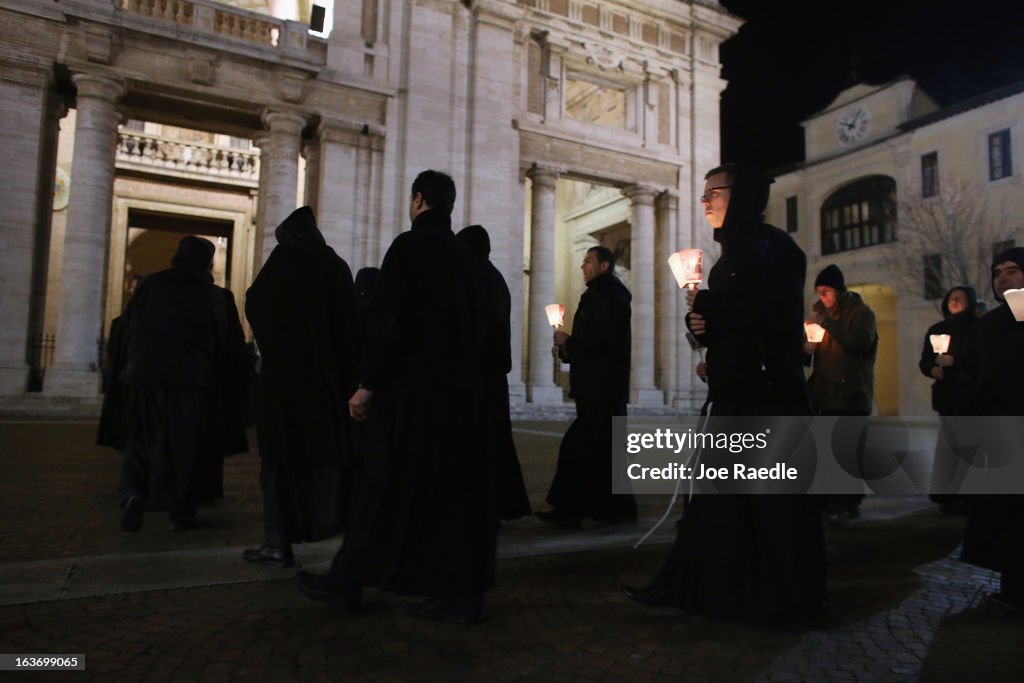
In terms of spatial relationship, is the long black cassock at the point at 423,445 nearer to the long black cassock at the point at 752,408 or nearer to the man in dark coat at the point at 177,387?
the long black cassock at the point at 752,408

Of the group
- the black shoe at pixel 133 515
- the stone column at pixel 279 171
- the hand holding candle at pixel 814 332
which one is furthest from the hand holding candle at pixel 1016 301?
the stone column at pixel 279 171

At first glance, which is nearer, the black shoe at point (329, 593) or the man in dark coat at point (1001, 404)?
the black shoe at point (329, 593)

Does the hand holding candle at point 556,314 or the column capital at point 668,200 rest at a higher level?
the column capital at point 668,200

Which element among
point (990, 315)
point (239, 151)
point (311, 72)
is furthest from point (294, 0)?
point (990, 315)

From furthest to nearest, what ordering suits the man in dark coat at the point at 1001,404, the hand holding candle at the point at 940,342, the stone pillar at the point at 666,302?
1. the stone pillar at the point at 666,302
2. the hand holding candle at the point at 940,342
3. the man in dark coat at the point at 1001,404

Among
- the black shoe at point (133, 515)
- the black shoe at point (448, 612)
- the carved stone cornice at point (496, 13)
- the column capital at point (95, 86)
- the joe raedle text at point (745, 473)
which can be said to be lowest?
the black shoe at point (448, 612)

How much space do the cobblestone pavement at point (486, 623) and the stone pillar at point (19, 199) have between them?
11423 millimetres

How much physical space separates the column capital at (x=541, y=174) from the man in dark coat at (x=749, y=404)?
17.1m

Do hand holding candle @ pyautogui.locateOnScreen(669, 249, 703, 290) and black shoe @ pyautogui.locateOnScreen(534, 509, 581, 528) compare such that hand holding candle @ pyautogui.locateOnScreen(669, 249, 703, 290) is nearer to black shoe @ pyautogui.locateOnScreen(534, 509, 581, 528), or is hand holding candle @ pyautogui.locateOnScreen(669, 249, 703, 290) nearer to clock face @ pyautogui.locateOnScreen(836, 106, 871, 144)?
black shoe @ pyautogui.locateOnScreen(534, 509, 581, 528)

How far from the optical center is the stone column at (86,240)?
14.0 metres

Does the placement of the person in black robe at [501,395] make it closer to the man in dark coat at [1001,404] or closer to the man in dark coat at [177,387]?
the man in dark coat at [177,387]

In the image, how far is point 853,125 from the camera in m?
30.4

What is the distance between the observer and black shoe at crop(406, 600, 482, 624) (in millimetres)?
2852

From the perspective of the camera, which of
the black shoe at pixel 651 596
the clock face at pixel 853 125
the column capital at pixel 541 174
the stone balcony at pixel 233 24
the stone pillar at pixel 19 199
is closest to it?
the black shoe at pixel 651 596
